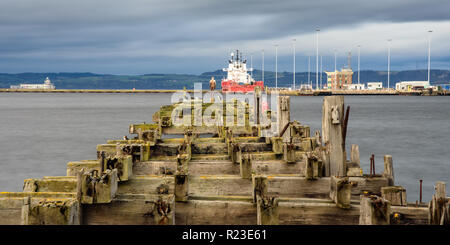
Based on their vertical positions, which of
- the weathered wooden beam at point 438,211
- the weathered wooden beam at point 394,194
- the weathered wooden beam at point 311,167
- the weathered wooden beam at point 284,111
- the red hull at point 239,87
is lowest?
the weathered wooden beam at point 394,194

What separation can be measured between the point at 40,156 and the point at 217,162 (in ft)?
77.4

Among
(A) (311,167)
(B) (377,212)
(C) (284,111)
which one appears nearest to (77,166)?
(A) (311,167)

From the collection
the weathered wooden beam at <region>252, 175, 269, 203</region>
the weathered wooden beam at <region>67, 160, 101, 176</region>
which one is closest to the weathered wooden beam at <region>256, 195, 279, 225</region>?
the weathered wooden beam at <region>252, 175, 269, 203</region>

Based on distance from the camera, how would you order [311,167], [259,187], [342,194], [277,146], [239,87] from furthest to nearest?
1. [239,87]
2. [277,146]
3. [311,167]
4. [342,194]
5. [259,187]

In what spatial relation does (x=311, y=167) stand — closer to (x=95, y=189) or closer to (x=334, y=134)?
(x=334, y=134)

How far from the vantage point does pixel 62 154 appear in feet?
104

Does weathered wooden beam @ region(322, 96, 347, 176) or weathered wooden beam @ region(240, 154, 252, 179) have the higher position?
weathered wooden beam @ region(322, 96, 347, 176)

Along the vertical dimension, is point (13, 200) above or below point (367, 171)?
above

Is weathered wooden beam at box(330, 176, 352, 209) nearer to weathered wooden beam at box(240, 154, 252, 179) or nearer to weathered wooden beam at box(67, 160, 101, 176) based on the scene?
weathered wooden beam at box(240, 154, 252, 179)

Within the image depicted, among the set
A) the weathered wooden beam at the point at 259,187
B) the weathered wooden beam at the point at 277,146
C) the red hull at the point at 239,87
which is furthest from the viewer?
the red hull at the point at 239,87

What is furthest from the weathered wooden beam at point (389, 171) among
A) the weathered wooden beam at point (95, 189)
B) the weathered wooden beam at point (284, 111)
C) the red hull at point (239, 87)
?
the red hull at point (239, 87)

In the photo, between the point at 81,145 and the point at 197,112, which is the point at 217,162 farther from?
the point at 81,145

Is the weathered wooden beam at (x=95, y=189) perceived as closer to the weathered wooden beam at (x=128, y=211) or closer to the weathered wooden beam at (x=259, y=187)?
the weathered wooden beam at (x=128, y=211)
